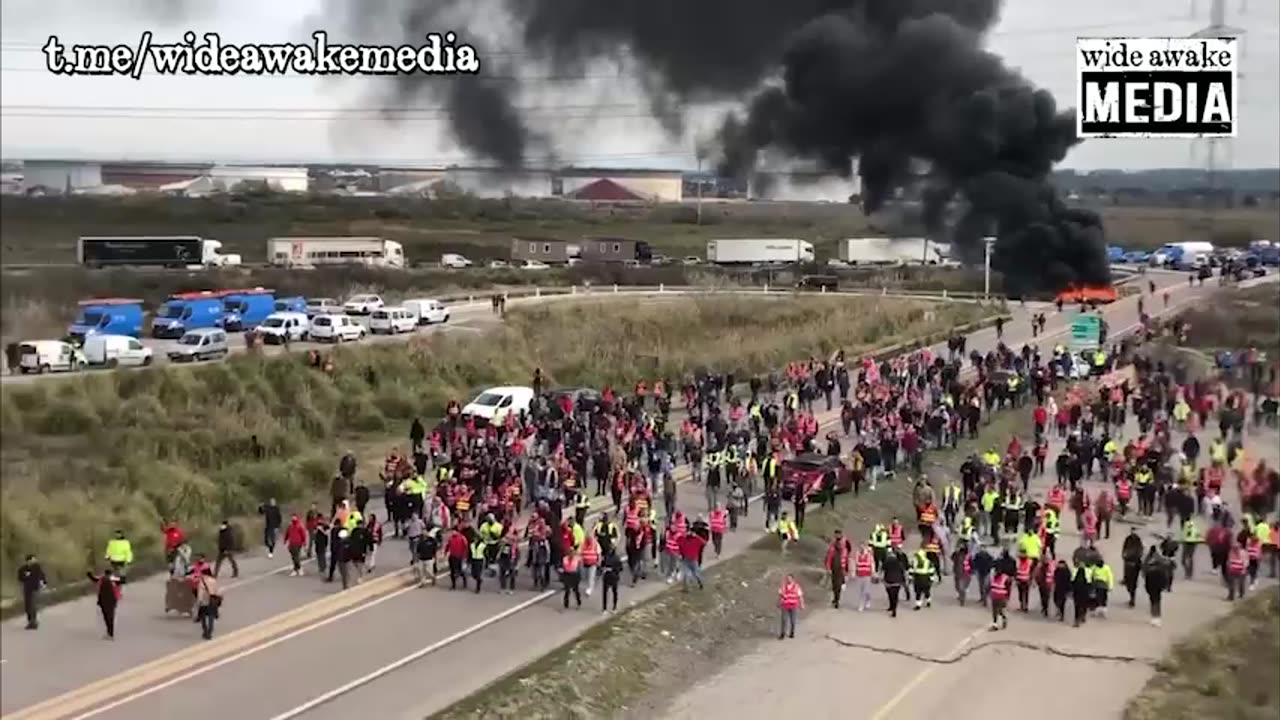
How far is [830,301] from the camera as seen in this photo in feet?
57.5

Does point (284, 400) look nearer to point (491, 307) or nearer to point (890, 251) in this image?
point (491, 307)

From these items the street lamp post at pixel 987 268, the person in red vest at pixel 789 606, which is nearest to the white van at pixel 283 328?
the person in red vest at pixel 789 606

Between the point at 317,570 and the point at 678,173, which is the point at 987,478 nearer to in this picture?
the point at 678,173

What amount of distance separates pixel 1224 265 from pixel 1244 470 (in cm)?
432

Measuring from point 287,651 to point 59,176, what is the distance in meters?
3.83

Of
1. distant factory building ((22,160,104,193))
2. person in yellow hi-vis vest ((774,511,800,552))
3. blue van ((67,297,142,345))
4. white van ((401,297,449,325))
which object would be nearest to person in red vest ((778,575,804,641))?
person in yellow hi-vis vest ((774,511,800,552))

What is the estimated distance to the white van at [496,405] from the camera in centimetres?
1530

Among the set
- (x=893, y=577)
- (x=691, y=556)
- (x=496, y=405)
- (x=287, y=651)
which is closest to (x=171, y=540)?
(x=287, y=651)

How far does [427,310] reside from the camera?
1515 cm

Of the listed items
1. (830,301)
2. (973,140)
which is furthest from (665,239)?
(973,140)

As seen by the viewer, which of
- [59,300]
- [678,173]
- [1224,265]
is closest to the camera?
[59,300]

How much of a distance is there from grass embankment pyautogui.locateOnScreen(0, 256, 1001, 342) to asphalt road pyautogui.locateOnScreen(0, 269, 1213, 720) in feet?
4.65

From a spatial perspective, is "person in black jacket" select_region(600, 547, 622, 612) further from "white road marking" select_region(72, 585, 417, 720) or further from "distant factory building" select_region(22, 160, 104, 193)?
"distant factory building" select_region(22, 160, 104, 193)

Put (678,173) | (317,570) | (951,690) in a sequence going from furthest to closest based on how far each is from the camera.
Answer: (678,173) → (317,570) → (951,690)
